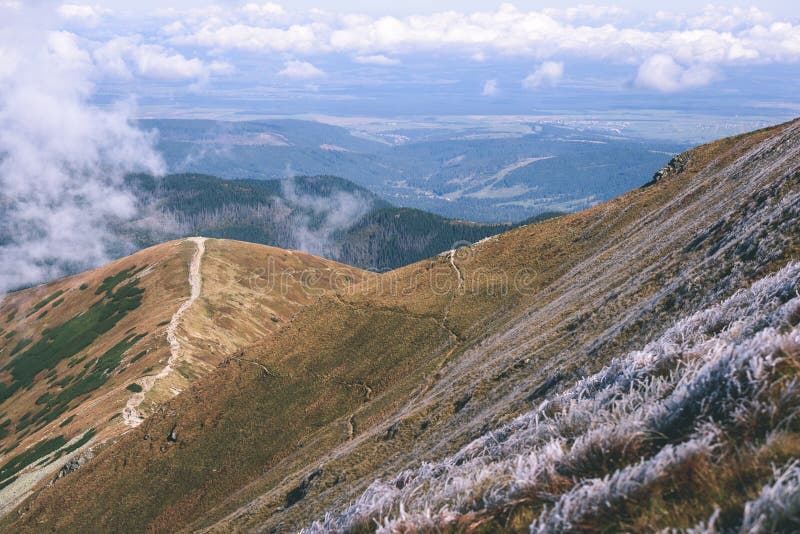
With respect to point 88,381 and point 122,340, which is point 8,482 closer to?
point 88,381

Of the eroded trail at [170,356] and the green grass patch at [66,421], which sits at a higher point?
the eroded trail at [170,356]

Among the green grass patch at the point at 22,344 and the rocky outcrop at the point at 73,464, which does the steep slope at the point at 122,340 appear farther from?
the rocky outcrop at the point at 73,464

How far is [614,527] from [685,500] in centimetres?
90

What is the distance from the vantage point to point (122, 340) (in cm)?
12706

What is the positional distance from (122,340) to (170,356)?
31.9 metres

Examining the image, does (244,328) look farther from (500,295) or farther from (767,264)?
(767,264)

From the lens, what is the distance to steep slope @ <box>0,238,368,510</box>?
294 feet

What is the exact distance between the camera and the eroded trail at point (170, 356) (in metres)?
84.9

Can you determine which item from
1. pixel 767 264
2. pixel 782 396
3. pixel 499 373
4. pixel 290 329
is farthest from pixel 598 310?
pixel 290 329

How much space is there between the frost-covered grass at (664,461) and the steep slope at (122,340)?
8477 cm

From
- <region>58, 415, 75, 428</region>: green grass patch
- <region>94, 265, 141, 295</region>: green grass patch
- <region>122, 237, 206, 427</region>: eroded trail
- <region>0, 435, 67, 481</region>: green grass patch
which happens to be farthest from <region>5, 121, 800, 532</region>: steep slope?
<region>94, 265, 141, 295</region>: green grass patch

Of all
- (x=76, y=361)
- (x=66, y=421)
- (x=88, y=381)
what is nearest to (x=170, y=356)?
(x=66, y=421)

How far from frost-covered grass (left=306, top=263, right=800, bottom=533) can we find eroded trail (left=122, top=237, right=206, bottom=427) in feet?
278

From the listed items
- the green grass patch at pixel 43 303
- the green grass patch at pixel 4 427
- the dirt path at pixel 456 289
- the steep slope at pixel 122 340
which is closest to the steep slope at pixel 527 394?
the dirt path at pixel 456 289
